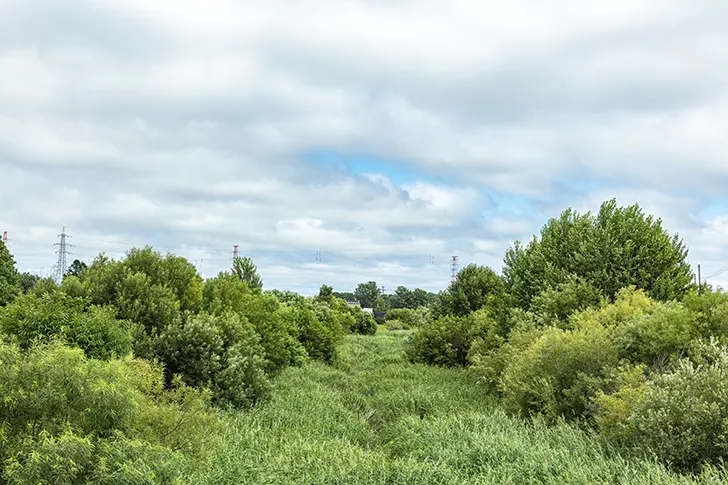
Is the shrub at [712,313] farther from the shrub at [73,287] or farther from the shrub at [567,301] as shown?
the shrub at [73,287]

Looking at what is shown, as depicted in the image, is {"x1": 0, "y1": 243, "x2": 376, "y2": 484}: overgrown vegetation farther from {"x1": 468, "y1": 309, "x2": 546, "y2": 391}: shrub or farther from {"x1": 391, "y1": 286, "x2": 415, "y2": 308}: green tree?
{"x1": 391, "y1": 286, "x2": 415, "y2": 308}: green tree

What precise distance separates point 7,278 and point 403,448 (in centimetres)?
3607

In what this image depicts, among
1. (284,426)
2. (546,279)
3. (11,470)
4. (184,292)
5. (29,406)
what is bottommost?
(284,426)

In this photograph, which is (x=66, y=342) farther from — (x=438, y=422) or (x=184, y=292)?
(x=438, y=422)

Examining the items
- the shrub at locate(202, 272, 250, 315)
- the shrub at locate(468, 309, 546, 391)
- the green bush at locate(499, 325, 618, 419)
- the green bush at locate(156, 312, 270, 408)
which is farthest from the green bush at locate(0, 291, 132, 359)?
the shrub at locate(468, 309, 546, 391)

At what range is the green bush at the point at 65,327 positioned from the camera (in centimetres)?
1098

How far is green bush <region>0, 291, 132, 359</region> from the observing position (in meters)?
11.0

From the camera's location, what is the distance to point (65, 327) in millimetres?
10859

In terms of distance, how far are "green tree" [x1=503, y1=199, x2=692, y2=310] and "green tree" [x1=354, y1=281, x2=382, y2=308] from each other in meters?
111

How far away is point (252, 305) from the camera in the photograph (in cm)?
2252

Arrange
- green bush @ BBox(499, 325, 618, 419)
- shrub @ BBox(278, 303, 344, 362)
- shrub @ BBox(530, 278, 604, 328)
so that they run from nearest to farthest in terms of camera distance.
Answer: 1. green bush @ BBox(499, 325, 618, 419)
2. shrub @ BBox(530, 278, 604, 328)
3. shrub @ BBox(278, 303, 344, 362)

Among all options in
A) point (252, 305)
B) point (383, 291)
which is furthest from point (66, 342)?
point (383, 291)

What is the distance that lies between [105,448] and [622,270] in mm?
18421

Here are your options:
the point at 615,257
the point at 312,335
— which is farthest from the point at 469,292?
the point at 615,257
